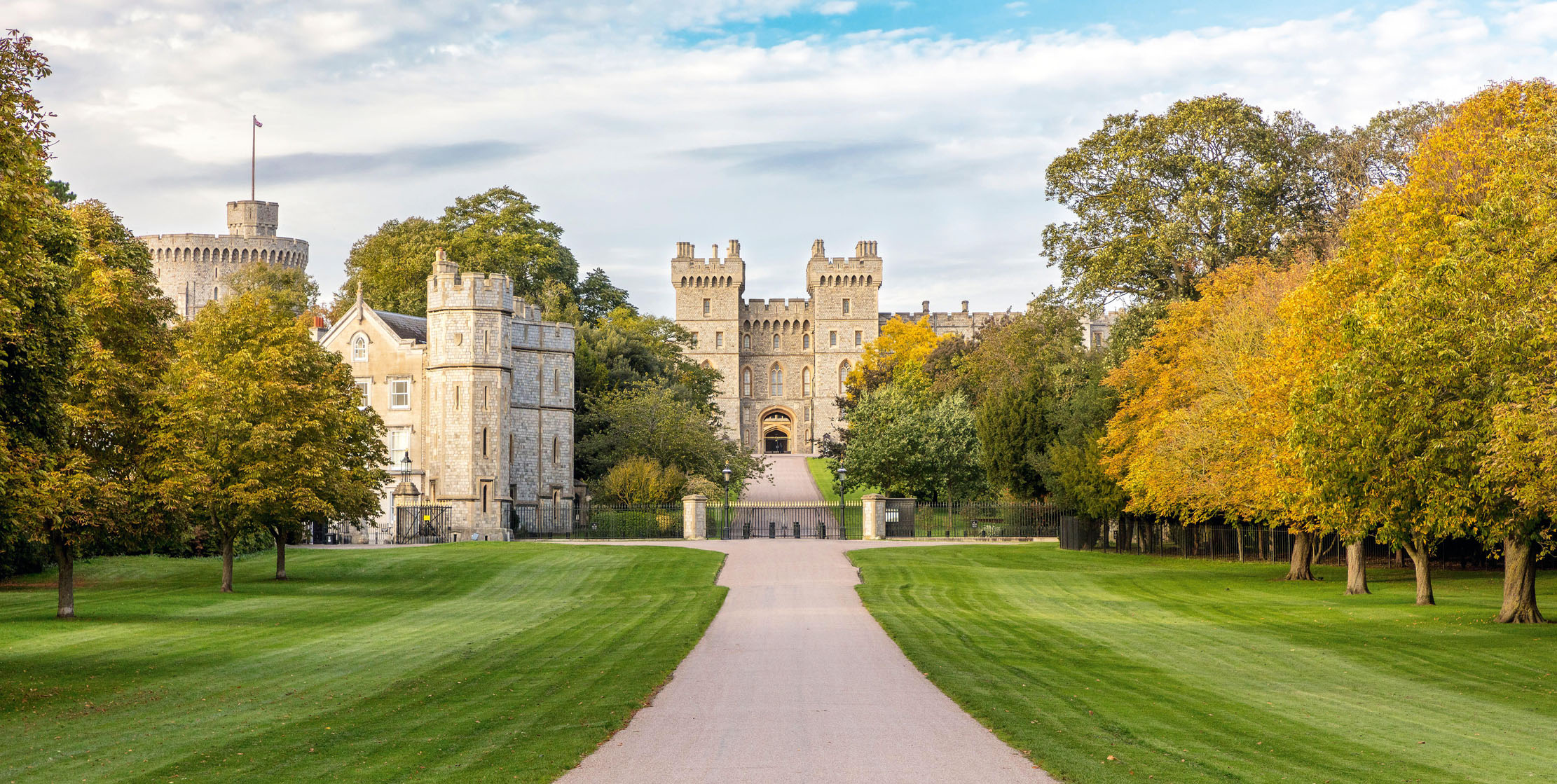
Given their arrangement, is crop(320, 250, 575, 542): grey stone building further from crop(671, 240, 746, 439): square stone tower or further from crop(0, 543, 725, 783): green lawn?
crop(671, 240, 746, 439): square stone tower

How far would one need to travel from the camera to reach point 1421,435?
1898 centimetres

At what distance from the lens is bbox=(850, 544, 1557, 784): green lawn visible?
995 cm

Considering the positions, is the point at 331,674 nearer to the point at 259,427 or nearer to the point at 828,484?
the point at 259,427

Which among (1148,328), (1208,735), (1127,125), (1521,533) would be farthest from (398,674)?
(1127,125)

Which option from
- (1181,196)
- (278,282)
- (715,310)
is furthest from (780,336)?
(1181,196)

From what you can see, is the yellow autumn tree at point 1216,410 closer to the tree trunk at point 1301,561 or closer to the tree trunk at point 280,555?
the tree trunk at point 1301,561

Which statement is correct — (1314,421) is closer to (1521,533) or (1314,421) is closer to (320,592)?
(1521,533)

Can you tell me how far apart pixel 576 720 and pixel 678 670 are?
3.60m

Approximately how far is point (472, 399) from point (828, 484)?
29936 millimetres

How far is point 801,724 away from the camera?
11.0 meters

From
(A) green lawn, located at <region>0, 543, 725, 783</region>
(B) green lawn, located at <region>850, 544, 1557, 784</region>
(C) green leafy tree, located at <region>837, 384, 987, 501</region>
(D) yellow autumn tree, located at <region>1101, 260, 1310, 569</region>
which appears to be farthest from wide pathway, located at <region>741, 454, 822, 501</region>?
(B) green lawn, located at <region>850, 544, 1557, 784</region>

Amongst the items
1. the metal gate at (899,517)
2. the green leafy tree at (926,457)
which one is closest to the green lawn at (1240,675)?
the metal gate at (899,517)

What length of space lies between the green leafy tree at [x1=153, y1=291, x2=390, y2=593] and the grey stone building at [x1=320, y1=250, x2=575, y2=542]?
16.3m

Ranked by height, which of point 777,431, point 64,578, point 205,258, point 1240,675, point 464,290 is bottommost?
point 1240,675
